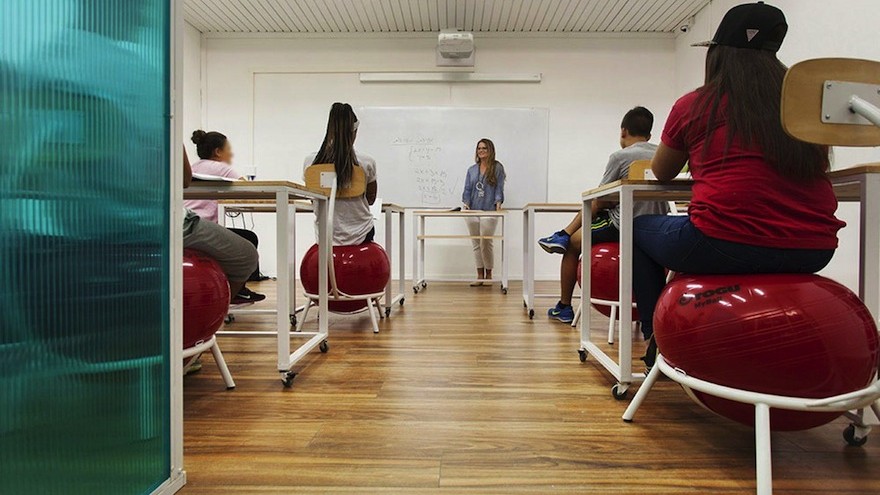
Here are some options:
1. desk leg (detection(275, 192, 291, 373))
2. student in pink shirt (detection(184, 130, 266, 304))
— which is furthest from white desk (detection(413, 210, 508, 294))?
desk leg (detection(275, 192, 291, 373))

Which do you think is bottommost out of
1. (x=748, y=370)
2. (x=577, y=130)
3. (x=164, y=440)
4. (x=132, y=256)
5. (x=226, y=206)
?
(x=164, y=440)

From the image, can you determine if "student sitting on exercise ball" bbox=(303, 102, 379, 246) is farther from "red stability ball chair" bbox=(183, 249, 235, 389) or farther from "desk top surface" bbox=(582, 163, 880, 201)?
"desk top surface" bbox=(582, 163, 880, 201)

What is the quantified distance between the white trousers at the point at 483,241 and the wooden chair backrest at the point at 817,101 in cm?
385

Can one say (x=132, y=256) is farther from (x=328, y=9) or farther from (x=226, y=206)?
(x=328, y=9)

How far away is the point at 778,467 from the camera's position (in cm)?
99

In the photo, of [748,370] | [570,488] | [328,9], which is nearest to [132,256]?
[570,488]

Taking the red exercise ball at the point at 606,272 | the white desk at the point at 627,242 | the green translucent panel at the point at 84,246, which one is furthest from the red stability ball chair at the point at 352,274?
the green translucent panel at the point at 84,246

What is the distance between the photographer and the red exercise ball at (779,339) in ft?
2.79

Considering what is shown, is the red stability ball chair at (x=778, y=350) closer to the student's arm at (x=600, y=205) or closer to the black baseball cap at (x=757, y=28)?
the black baseball cap at (x=757, y=28)

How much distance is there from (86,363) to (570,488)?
845 mm

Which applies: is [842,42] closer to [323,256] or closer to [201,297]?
[323,256]

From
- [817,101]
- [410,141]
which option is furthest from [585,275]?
[410,141]

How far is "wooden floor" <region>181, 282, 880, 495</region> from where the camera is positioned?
36.8 inches

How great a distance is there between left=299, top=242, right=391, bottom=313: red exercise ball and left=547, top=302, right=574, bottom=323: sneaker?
1040mm
